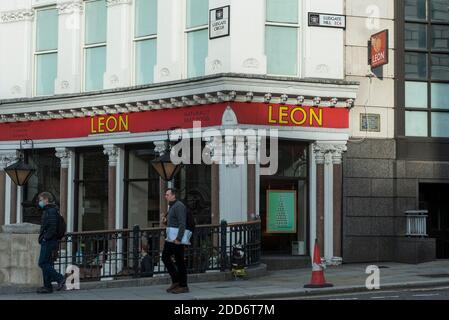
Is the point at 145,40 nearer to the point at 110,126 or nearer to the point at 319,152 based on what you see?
the point at 110,126

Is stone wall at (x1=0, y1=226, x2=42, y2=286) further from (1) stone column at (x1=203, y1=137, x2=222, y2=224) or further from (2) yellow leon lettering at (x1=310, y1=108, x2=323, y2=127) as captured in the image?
(2) yellow leon lettering at (x1=310, y1=108, x2=323, y2=127)

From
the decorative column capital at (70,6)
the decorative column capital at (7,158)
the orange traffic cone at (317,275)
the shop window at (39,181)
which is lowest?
the orange traffic cone at (317,275)

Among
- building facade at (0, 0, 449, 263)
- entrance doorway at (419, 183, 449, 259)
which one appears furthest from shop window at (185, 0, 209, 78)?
entrance doorway at (419, 183, 449, 259)

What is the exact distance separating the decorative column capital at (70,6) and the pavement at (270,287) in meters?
11.5

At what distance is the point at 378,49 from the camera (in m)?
22.3

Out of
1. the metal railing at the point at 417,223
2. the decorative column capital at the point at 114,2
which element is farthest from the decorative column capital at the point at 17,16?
the metal railing at the point at 417,223

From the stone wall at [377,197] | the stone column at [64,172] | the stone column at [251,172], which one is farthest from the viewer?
the stone column at [64,172]

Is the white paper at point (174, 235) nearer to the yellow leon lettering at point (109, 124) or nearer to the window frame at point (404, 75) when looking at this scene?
the yellow leon lettering at point (109, 124)

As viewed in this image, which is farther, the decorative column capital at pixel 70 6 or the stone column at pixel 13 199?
the stone column at pixel 13 199

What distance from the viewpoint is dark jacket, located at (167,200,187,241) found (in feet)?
49.7

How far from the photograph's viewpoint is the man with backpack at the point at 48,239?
15.8 metres

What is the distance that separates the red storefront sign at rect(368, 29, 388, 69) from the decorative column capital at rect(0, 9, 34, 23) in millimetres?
11660

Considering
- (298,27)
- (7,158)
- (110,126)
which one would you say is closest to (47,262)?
(110,126)
